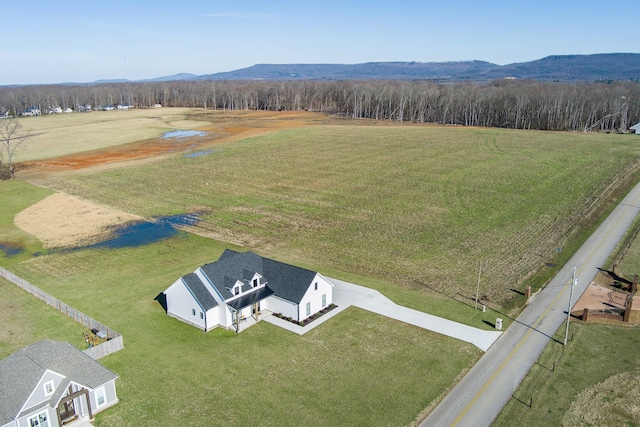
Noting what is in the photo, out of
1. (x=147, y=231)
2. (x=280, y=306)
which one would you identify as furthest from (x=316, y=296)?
(x=147, y=231)

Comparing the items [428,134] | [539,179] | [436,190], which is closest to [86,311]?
[436,190]

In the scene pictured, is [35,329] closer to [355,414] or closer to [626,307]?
[355,414]

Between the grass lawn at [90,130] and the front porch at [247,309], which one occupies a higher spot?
the grass lawn at [90,130]

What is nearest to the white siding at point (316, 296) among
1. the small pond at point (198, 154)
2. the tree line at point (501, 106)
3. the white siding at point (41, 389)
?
the white siding at point (41, 389)

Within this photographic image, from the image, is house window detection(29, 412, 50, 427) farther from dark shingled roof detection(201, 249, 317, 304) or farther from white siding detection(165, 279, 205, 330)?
dark shingled roof detection(201, 249, 317, 304)

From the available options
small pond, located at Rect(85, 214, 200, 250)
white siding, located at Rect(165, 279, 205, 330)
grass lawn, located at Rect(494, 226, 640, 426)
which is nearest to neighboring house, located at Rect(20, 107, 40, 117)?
small pond, located at Rect(85, 214, 200, 250)

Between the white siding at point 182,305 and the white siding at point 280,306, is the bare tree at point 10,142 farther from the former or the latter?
the white siding at point 280,306
